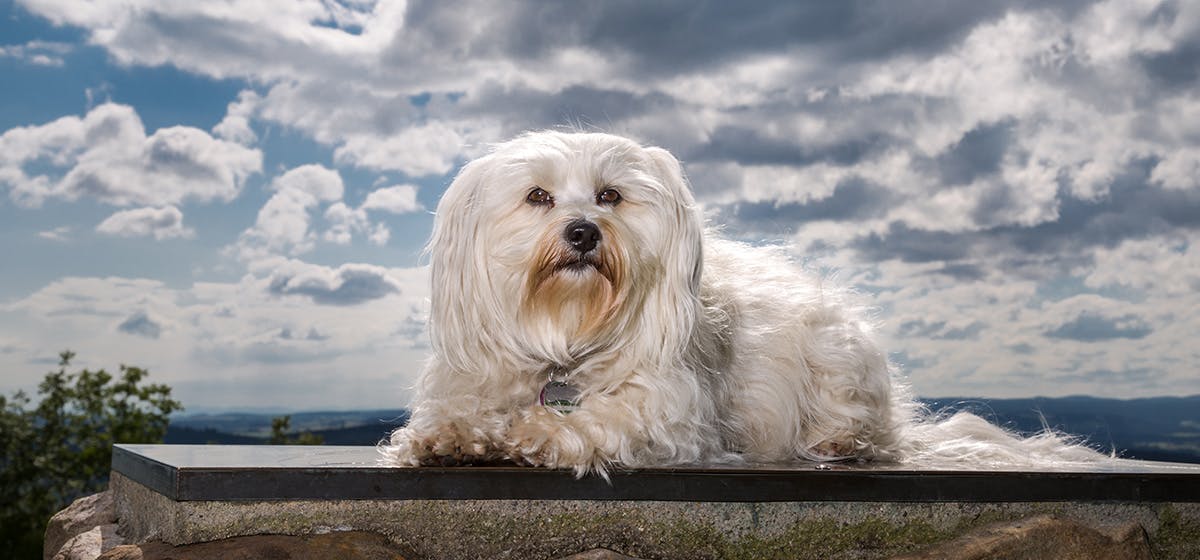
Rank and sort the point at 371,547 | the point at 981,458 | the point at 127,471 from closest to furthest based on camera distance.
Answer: the point at 371,547 → the point at 127,471 → the point at 981,458

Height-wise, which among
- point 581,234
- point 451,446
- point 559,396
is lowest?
point 451,446

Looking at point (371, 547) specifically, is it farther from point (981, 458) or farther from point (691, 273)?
point (981, 458)

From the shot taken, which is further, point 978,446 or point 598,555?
point 978,446

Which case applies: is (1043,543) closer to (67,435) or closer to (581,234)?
(581,234)

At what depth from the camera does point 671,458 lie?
3.87m

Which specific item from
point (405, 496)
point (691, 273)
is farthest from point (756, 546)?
point (405, 496)

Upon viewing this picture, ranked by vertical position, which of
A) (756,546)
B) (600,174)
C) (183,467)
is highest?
(600,174)

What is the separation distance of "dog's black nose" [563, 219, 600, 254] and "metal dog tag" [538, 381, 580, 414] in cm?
60

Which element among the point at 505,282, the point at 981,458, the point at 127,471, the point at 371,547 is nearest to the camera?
the point at 371,547

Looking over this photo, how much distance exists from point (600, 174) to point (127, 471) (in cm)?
231

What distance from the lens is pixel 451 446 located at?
3719 mm

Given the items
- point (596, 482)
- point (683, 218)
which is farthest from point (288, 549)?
point (683, 218)

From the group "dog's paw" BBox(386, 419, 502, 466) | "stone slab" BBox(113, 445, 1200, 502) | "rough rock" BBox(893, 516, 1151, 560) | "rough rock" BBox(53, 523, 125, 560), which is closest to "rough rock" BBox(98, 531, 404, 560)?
"stone slab" BBox(113, 445, 1200, 502)

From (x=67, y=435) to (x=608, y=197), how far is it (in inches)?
291
